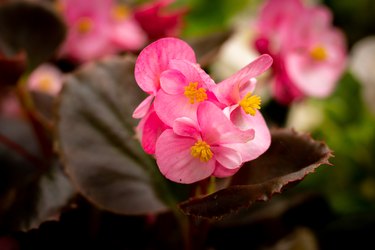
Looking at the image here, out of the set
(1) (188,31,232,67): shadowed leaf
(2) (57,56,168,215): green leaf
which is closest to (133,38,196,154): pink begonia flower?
(2) (57,56,168,215): green leaf

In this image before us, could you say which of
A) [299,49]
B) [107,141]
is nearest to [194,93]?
[107,141]

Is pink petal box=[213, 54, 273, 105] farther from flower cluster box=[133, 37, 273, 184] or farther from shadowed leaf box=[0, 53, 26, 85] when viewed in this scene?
shadowed leaf box=[0, 53, 26, 85]

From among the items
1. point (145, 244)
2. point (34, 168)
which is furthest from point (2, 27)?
point (145, 244)

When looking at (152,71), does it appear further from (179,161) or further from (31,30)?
(31,30)

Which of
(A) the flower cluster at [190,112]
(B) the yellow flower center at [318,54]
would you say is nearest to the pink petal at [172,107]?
(A) the flower cluster at [190,112]

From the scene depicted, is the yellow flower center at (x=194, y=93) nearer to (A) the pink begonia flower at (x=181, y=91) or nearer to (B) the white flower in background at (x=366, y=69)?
(A) the pink begonia flower at (x=181, y=91)

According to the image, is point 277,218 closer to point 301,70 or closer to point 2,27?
point 301,70
